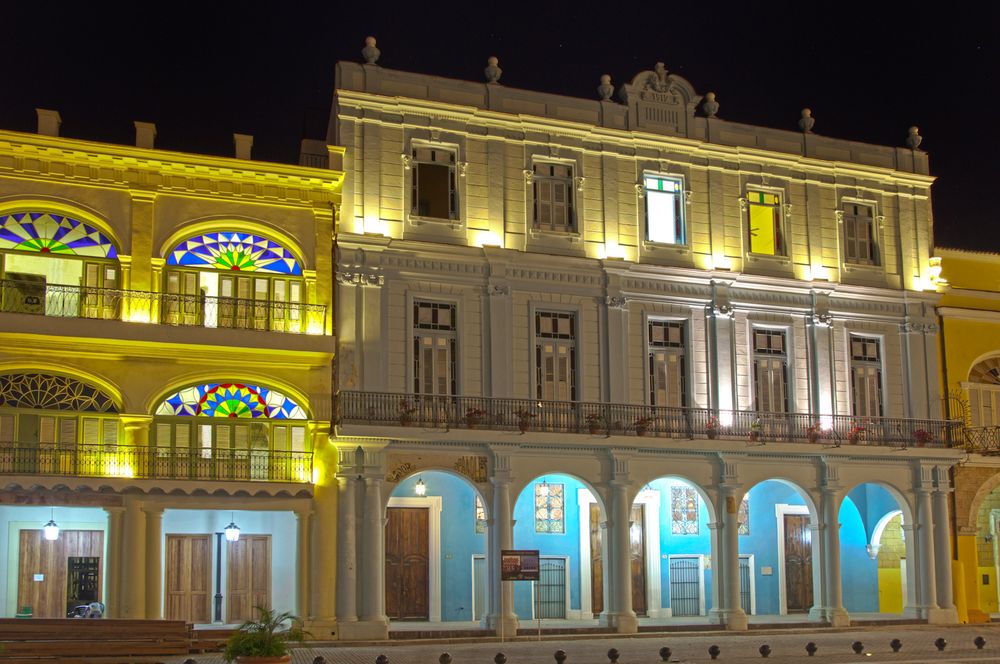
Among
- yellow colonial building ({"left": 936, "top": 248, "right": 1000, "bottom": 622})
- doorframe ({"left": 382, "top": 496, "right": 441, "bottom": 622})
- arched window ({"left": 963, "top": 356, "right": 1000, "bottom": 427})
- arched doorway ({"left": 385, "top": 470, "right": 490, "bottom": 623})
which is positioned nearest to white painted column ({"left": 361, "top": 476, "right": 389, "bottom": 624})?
arched doorway ({"left": 385, "top": 470, "right": 490, "bottom": 623})

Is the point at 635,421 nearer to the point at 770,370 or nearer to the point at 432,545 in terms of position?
the point at 770,370

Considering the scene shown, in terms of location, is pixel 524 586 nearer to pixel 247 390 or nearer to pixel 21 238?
pixel 247 390

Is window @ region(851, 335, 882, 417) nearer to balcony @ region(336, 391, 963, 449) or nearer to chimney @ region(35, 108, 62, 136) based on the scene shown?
balcony @ region(336, 391, 963, 449)

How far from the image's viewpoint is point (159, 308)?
26188mm

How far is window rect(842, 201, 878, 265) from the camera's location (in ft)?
109

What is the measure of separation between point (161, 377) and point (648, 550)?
1275cm

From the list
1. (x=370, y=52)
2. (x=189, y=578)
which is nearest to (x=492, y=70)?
(x=370, y=52)

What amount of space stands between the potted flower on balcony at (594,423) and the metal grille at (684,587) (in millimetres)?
5058

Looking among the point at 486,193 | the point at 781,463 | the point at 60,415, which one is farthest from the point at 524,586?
the point at 60,415

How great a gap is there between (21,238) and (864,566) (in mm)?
22318

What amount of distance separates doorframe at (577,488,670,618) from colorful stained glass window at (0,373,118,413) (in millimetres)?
11418

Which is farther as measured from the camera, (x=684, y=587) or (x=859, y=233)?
(x=859, y=233)

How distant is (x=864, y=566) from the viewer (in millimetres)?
33531

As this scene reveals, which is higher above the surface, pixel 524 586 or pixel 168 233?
pixel 168 233
